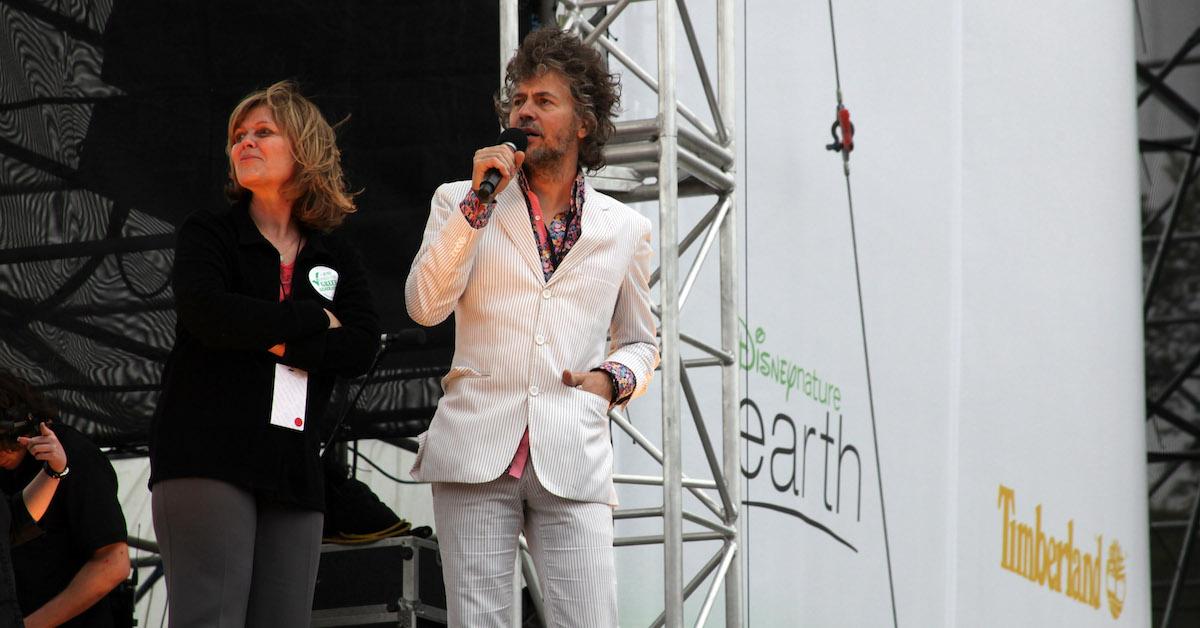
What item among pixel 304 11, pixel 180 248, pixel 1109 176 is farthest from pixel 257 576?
pixel 1109 176

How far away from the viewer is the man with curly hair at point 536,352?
207 centimetres

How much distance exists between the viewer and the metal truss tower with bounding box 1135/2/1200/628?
24.6ft

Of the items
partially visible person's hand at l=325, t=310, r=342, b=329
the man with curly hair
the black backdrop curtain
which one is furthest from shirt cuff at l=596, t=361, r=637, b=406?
the black backdrop curtain

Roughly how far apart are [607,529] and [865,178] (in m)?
3.23

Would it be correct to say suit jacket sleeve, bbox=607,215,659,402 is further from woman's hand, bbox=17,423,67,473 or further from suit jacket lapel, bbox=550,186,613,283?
woman's hand, bbox=17,423,67,473

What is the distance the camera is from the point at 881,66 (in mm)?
5223

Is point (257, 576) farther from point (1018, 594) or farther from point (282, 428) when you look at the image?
point (1018, 594)

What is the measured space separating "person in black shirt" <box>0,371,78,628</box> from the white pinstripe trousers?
3.35ft

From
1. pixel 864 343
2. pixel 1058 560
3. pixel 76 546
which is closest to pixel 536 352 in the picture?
pixel 76 546

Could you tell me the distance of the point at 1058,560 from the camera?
6.07m

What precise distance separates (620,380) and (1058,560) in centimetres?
447

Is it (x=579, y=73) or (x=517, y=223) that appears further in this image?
(x=579, y=73)

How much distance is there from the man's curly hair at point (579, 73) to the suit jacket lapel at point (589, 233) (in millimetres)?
116

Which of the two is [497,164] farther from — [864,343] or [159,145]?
[864,343]
